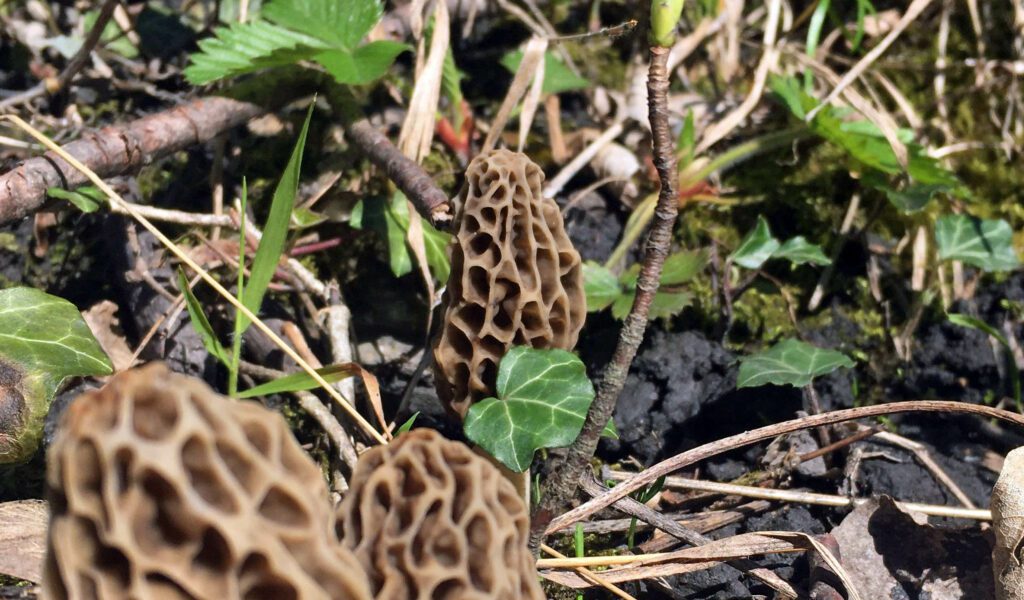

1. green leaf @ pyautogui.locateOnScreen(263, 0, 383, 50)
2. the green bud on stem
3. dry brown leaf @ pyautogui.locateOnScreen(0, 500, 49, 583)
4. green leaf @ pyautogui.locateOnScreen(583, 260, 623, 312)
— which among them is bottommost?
dry brown leaf @ pyautogui.locateOnScreen(0, 500, 49, 583)

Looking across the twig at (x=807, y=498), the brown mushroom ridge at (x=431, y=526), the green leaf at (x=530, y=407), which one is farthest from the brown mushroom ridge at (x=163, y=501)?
the twig at (x=807, y=498)

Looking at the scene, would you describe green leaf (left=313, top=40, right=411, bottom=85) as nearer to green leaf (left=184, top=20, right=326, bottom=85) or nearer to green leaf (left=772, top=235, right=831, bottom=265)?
A: green leaf (left=184, top=20, right=326, bottom=85)

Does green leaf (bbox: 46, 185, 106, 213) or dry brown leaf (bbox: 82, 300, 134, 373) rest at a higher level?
green leaf (bbox: 46, 185, 106, 213)

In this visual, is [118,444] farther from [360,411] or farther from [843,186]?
[843,186]

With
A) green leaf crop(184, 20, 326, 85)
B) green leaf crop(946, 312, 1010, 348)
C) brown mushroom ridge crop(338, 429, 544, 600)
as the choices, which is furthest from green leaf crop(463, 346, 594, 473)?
green leaf crop(946, 312, 1010, 348)

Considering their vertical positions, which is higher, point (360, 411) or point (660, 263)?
point (660, 263)

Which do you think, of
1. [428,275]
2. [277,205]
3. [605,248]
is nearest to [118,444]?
[277,205]

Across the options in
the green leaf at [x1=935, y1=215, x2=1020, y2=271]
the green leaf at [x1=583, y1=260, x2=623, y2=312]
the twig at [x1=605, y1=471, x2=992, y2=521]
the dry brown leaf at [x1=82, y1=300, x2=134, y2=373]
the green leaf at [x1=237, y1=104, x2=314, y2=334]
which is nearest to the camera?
the green leaf at [x1=237, y1=104, x2=314, y2=334]
